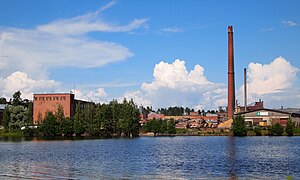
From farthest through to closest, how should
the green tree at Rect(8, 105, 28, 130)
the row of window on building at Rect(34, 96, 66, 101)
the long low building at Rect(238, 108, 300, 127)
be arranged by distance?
the row of window on building at Rect(34, 96, 66, 101) → the long low building at Rect(238, 108, 300, 127) → the green tree at Rect(8, 105, 28, 130)

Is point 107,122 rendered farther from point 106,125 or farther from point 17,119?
point 17,119

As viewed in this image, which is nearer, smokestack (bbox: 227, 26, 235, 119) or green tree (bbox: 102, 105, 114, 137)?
green tree (bbox: 102, 105, 114, 137)

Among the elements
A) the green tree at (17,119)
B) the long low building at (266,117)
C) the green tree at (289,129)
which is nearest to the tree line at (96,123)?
the green tree at (17,119)

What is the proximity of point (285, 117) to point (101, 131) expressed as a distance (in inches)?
2601

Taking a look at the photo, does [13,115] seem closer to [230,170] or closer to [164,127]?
[164,127]

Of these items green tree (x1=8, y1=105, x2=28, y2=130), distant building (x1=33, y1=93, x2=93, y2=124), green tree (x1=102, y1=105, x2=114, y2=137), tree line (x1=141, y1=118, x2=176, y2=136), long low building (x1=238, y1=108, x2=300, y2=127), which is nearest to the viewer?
green tree (x1=102, y1=105, x2=114, y2=137)

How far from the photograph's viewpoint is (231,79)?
147 m

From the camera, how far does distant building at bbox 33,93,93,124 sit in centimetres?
16825

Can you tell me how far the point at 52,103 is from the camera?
17012 centimetres

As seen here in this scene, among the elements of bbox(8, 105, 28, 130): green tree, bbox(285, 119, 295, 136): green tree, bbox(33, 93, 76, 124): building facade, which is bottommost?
bbox(285, 119, 295, 136): green tree

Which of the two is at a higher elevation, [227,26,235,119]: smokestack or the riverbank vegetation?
[227,26,235,119]: smokestack

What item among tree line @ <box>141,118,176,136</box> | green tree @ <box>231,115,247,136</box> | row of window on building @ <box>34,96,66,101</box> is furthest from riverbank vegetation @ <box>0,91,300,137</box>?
row of window on building @ <box>34,96,66,101</box>

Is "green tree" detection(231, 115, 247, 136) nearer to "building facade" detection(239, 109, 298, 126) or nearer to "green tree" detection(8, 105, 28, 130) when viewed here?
"building facade" detection(239, 109, 298, 126)

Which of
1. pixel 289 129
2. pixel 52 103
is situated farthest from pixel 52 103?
pixel 289 129
